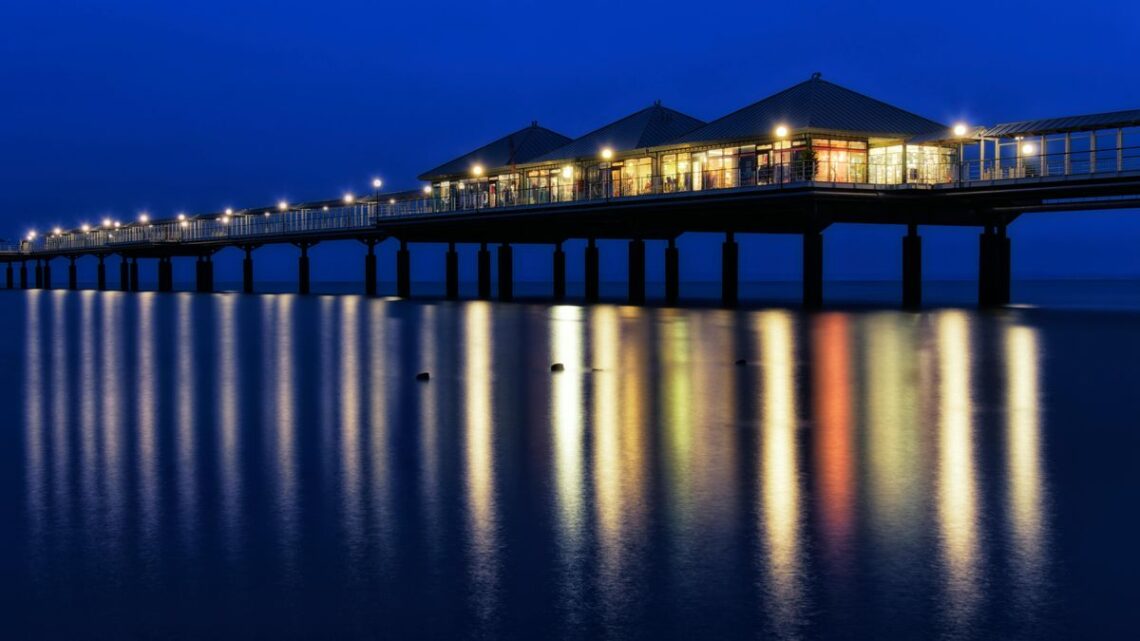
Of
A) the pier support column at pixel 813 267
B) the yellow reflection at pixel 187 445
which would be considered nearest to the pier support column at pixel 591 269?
the pier support column at pixel 813 267

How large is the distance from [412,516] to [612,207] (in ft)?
149

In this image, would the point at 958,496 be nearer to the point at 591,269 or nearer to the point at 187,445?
the point at 187,445

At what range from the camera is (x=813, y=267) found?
4697 cm

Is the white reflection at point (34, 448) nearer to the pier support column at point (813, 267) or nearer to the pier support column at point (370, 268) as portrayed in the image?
the pier support column at point (813, 267)

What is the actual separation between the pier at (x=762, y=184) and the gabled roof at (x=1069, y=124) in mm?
73

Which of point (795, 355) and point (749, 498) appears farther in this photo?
point (795, 355)

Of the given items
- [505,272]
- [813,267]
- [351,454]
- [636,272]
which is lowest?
[351,454]

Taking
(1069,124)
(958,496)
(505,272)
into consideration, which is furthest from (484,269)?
(958,496)

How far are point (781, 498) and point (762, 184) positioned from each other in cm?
3820

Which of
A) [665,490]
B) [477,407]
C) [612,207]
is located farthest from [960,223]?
[665,490]

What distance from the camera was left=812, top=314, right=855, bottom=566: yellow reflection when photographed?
780 centimetres

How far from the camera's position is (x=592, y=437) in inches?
487

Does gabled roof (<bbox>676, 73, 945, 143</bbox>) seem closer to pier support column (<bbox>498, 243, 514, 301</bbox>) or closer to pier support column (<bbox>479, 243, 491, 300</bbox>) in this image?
pier support column (<bbox>498, 243, 514, 301</bbox>)

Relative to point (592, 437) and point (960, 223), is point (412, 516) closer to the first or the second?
point (592, 437)
